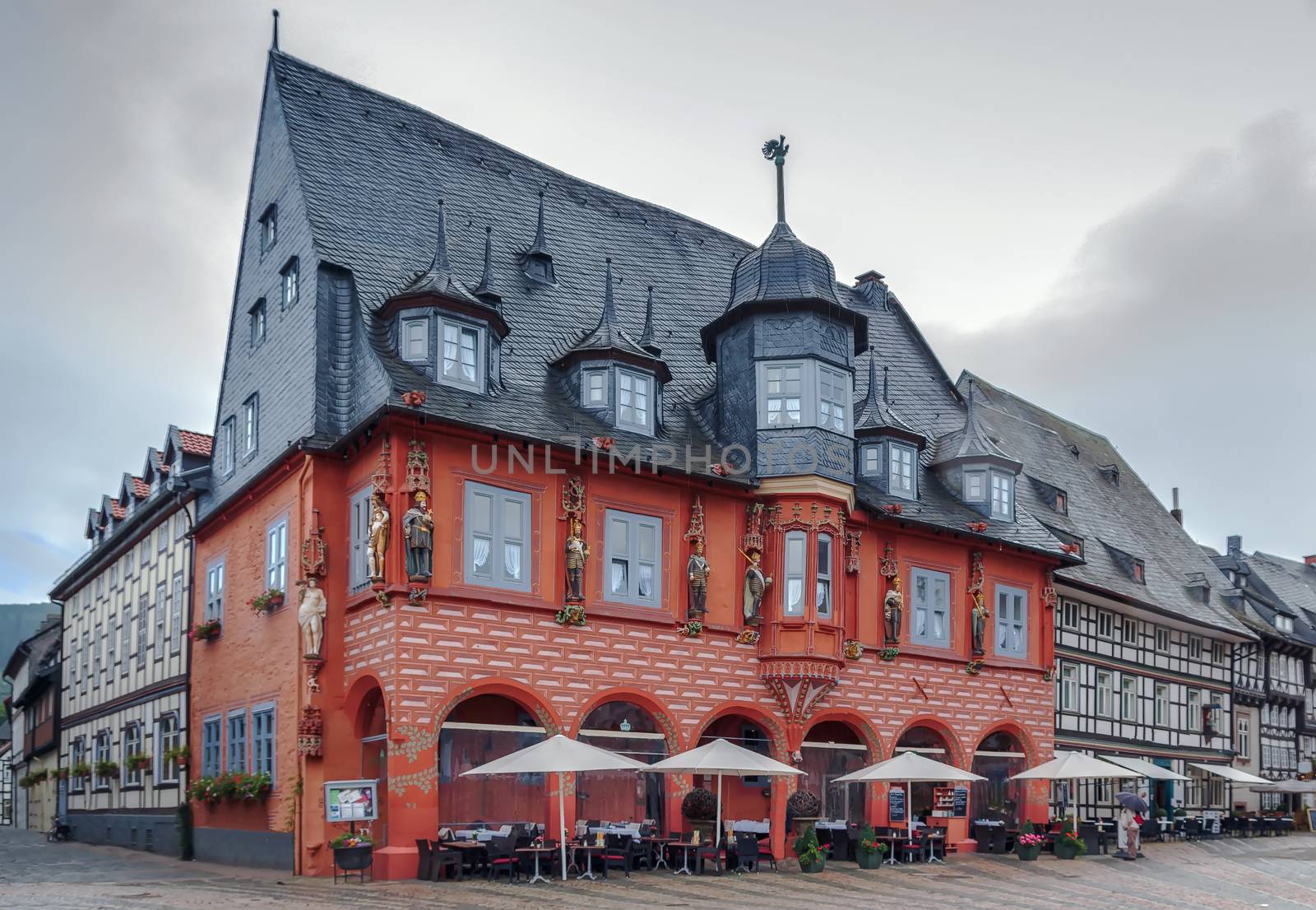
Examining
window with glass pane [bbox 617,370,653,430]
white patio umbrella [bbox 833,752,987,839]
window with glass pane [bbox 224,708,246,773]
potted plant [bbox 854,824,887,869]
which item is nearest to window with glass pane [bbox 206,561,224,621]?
window with glass pane [bbox 224,708,246,773]

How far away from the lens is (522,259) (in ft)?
101

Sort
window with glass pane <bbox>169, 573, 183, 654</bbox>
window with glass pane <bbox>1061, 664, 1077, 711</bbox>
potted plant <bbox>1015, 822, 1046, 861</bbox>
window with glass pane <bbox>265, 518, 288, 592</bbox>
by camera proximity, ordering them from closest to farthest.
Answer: window with glass pane <bbox>265, 518, 288, 592</bbox> < potted plant <bbox>1015, 822, 1046, 861</bbox> < window with glass pane <bbox>169, 573, 183, 654</bbox> < window with glass pane <bbox>1061, 664, 1077, 711</bbox>

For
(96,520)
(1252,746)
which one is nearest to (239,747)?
(96,520)

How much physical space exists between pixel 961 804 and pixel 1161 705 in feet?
45.5

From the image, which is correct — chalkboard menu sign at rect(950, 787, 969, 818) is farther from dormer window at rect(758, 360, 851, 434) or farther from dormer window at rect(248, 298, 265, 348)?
dormer window at rect(248, 298, 265, 348)

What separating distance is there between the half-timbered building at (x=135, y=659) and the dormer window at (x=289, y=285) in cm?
536

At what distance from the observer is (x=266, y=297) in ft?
98.6

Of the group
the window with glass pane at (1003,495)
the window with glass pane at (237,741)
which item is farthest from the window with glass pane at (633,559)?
the window with glass pane at (1003,495)

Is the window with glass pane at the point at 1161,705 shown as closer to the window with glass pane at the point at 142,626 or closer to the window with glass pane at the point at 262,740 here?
the window with glass pane at the point at 262,740

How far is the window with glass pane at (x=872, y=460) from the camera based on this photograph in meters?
32.0

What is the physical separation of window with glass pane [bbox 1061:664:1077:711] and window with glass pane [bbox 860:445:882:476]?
1003 centimetres

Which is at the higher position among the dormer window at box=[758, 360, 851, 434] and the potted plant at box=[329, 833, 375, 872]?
the dormer window at box=[758, 360, 851, 434]

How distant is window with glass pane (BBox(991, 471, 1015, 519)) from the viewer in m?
34.1

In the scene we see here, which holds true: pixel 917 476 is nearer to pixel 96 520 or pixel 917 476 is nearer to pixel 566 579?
pixel 566 579
